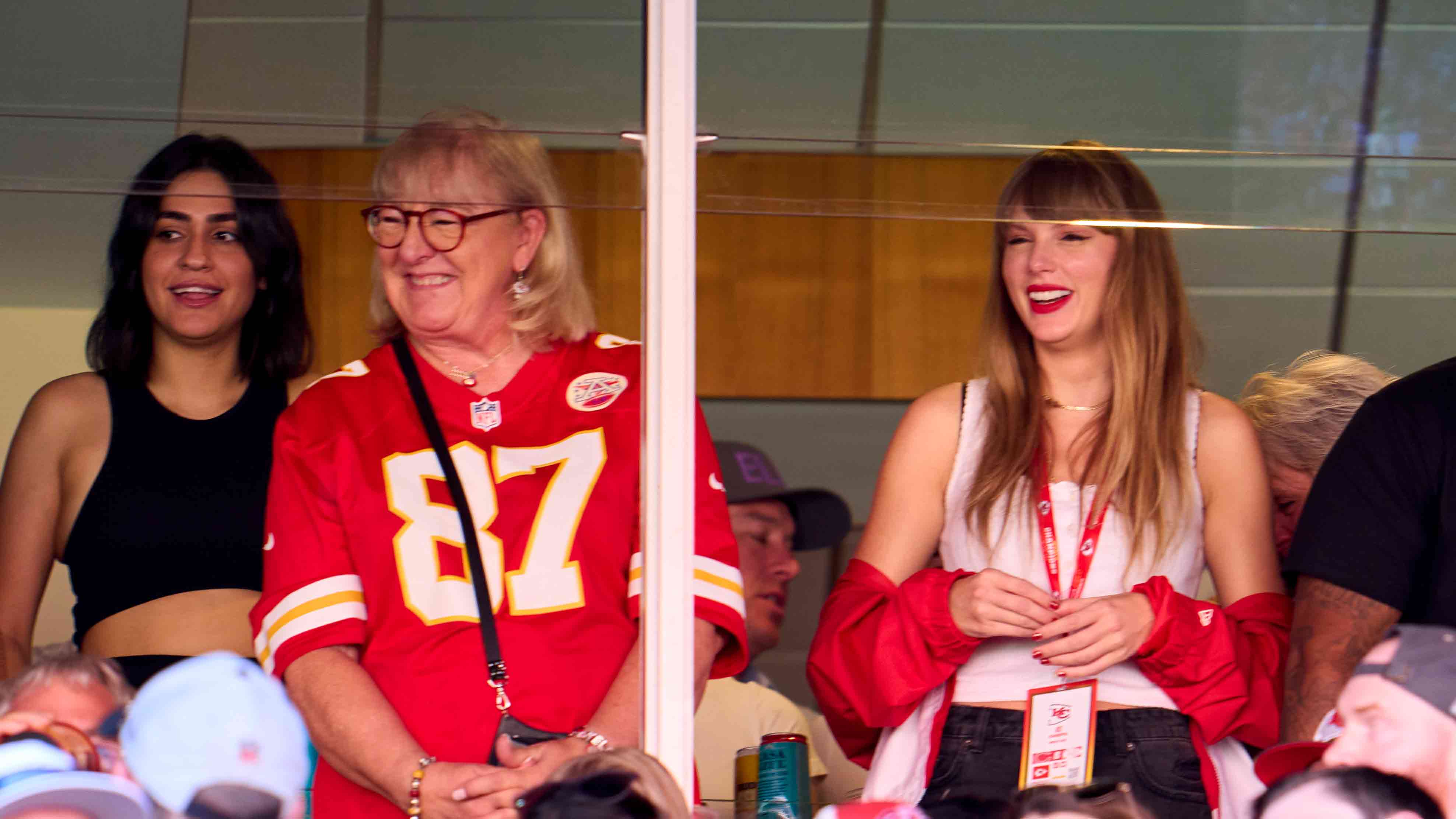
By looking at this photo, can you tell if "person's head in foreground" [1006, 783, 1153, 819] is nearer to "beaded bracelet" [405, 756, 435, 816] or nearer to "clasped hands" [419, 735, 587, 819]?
"clasped hands" [419, 735, 587, 819]

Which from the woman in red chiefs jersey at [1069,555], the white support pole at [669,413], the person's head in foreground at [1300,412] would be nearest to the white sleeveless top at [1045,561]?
the woman in red chiefs jersey at [1069,555]

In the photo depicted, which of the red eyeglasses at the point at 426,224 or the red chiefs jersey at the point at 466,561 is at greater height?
the red eyeglasses at the point at 426,224

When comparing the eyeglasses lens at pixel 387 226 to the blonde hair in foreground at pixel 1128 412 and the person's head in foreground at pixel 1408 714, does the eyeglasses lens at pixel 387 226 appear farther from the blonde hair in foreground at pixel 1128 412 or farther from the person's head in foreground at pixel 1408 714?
the person's head in foreground at pixel 1408 714

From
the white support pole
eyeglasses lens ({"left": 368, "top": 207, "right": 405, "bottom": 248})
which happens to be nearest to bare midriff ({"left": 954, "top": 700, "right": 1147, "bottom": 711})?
the white support pole

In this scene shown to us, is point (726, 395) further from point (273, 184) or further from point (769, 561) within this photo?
point (273, 184)

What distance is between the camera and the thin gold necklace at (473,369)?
1932mm

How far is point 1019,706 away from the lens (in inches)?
74.2

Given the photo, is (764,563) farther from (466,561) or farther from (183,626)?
(183,626)

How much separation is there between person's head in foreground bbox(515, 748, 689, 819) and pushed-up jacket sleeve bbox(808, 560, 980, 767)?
0.57m

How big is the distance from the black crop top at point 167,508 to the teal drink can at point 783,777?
0.66 m

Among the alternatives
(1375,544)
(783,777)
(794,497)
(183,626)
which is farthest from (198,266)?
(1375,544)

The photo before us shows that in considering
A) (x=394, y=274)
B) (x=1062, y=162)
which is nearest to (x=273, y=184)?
(x=394, y=274)

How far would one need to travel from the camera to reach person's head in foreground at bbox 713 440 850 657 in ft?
6.98

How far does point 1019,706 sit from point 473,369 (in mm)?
785
